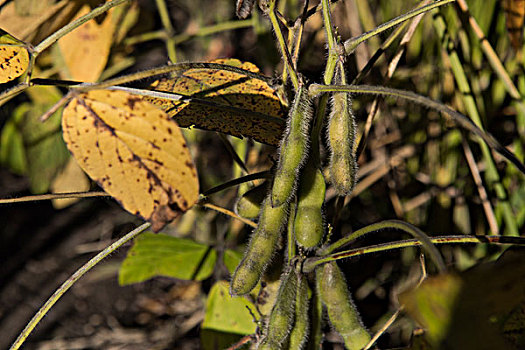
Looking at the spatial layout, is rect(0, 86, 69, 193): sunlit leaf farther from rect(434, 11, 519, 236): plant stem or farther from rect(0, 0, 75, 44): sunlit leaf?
rect(434, 11, 519, 236): plant stem

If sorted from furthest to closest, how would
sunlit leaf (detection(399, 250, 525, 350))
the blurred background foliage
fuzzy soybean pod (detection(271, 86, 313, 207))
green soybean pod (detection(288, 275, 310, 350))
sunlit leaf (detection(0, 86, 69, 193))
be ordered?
sunlit leaf (detection(0, 86, 69, 193)) → the blurred background foliage → green soybean pod (detection(288, 275, 310, 350)) → fuzzy soybean pod (detection(271, 86, 313, 207)) → sunlit leaf (detection(399, 250, 525, 350))

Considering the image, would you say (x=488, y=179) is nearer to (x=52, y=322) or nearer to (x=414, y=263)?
(x=414, y=263)

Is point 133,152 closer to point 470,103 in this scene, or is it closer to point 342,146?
point 342,146

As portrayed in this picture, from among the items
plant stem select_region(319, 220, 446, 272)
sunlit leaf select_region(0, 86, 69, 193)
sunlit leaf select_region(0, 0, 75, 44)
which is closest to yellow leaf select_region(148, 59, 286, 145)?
plant stem select_region(319, 220, 446, 272)

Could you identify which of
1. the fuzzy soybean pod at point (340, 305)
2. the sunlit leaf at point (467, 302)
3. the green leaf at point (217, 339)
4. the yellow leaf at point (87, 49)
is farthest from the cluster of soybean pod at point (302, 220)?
the yellow leaf at point (87, 49)

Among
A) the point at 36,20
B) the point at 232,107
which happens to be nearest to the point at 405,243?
the point at 232,107

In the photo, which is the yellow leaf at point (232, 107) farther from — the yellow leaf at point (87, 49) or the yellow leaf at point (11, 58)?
the yellow leaf at point (87, 49)
